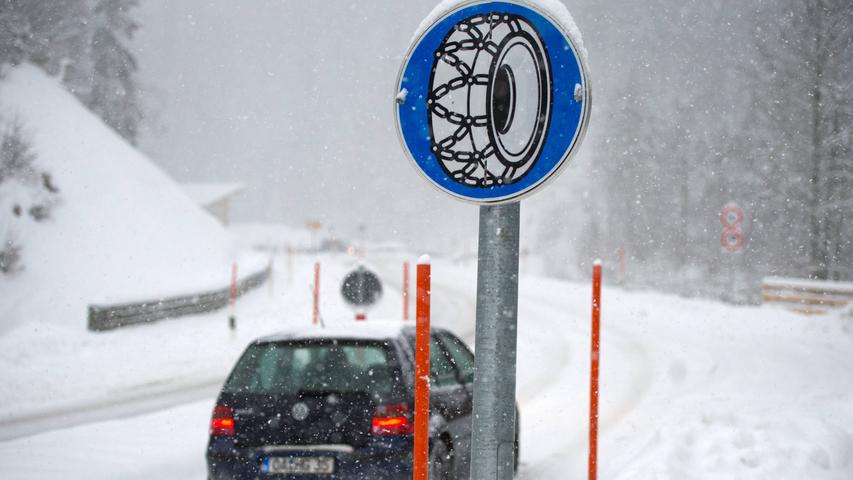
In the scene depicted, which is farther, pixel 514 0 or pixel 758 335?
pixel 758 335

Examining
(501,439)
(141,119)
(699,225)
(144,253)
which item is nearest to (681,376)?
(501,439)

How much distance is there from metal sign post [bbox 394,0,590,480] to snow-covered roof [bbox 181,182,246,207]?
198ft

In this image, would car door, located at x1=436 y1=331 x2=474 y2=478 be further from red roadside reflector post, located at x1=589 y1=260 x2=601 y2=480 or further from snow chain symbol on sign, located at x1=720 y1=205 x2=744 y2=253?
snow chain symbol on sign, located at x1=720 y1=205 x2=744 y2=253

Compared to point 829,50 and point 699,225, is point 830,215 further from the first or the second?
point 699,225

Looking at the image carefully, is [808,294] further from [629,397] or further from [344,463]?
[344,463]

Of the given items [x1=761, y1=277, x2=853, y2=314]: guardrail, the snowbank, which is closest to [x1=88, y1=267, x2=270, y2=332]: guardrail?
the snowbank

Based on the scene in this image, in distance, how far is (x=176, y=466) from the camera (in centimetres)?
614

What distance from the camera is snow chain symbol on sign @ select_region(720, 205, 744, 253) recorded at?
1636 cm

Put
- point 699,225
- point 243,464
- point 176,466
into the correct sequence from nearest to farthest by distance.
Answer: point 243,464 < point 176,466 < point 699,225

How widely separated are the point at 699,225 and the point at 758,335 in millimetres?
19631

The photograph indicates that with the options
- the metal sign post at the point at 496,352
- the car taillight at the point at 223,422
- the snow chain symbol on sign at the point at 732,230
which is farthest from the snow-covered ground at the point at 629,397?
the metal sign post at the point at 496,352

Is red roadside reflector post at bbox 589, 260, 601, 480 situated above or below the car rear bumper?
above

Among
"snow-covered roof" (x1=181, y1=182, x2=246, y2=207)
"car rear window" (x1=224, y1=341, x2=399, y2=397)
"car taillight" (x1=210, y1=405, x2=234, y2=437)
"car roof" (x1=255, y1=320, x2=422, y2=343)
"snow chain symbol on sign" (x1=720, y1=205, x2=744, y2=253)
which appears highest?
"snow-covered roof" (x1=181, y1=182, x2=246, y2=207)

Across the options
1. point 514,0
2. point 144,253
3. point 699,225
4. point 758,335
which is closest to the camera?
point 514,0
